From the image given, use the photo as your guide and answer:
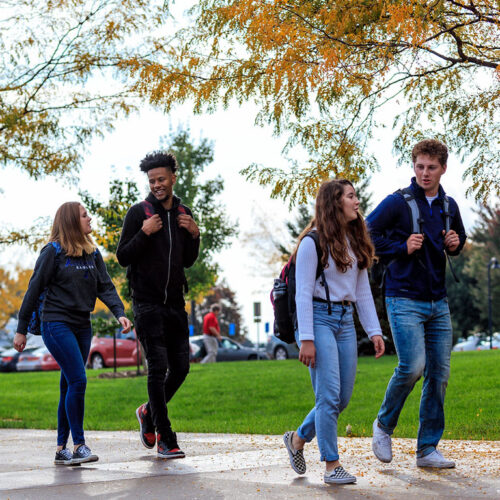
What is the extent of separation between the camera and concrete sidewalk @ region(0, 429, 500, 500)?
460cm

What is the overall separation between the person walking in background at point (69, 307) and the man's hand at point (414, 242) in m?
2.15

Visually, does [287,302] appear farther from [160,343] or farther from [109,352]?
[109,352]

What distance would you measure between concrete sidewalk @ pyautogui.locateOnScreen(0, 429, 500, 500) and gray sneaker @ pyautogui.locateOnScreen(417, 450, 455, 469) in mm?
67

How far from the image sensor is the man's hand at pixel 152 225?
6184mm

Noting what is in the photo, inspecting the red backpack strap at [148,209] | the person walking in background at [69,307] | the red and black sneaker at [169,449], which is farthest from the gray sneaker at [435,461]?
the red backpack strap at [148,209]

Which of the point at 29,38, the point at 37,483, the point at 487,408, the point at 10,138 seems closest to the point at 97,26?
the point at 29,38

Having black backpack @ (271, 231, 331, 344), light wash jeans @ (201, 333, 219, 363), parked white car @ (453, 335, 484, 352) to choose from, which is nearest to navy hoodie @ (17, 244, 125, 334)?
black backpack @ (271, 231, 331, 344)

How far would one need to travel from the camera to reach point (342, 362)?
16.5 feet

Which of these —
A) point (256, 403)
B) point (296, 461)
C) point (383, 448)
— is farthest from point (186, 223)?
point (256, 403)

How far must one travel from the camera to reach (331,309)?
196 inches

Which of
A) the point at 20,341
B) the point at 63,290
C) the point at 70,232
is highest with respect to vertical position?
the point at 70,232

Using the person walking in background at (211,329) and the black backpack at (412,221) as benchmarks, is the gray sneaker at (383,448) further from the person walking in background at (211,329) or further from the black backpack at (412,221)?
the person walking in background at (211,329)

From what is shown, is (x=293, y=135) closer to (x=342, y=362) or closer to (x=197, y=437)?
(x=197, y=437)

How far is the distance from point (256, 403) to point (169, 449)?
6.70 metres
